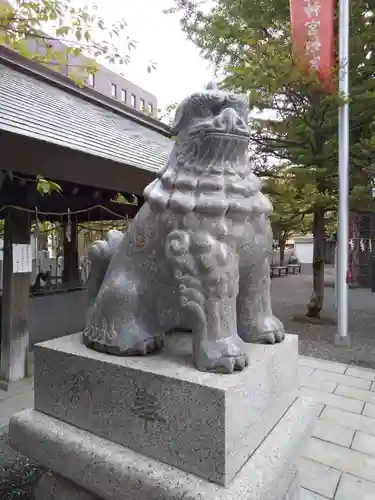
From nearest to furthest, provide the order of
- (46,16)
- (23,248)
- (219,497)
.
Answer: (219,497)
(46,16)
(23,248)

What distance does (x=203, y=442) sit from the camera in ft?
4.08

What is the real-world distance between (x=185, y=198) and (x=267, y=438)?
39.3 inches

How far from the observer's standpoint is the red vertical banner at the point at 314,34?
15.1 ft

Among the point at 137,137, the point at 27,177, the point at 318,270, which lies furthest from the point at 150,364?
the point at 318,270

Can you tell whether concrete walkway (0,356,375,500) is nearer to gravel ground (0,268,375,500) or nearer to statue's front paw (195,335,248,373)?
gravel ground (0,268,375,500)

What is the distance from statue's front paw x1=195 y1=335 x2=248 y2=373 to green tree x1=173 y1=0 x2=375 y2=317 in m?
4.15

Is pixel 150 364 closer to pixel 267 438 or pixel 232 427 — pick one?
pixel 232 427

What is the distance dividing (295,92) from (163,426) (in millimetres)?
5174

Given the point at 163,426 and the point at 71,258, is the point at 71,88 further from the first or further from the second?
the point at 163,426

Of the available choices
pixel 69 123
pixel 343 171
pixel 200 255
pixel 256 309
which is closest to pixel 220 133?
pixel 200 255

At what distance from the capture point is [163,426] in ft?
4.38

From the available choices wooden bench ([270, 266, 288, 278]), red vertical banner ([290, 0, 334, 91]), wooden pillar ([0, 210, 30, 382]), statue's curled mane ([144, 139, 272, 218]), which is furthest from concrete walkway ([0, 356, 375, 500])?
wooden bench ([270, 266, 288, 278])

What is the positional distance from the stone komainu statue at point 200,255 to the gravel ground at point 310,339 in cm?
109

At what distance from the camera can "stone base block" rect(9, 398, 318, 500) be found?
48.2 inches
